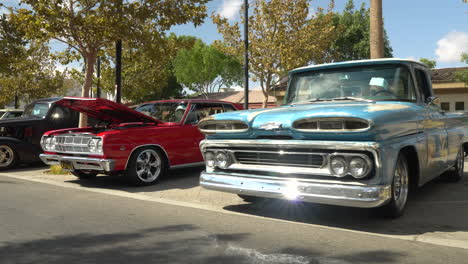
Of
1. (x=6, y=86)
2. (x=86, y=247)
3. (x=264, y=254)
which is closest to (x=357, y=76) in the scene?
(x=264, y=254)

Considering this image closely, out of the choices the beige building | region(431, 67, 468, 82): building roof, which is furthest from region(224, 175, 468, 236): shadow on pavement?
the beige building

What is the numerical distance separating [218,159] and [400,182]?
212 cm

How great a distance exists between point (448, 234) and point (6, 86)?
3773cm

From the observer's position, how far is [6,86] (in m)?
35.5

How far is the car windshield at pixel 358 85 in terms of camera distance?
5442mm

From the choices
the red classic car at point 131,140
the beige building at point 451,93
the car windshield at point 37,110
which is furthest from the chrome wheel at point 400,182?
the beige building at point 451,93

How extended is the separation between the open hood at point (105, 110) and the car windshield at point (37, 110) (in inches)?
123

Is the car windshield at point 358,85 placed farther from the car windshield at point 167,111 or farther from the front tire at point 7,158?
the front tire at point 7,158

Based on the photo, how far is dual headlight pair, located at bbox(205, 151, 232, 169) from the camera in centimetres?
518

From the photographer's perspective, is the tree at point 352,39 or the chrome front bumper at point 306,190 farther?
the tree at point 352,39

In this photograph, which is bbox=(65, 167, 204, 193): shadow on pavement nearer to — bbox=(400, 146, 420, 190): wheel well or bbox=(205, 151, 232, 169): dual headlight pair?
bbox=(205, 151, 232, 169): dual headlight pair

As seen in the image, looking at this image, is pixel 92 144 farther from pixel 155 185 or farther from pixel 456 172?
pixel 456 172

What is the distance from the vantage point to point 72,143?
753 centimetres

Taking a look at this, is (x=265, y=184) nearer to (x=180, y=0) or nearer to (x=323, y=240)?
(x=323, y=240)
